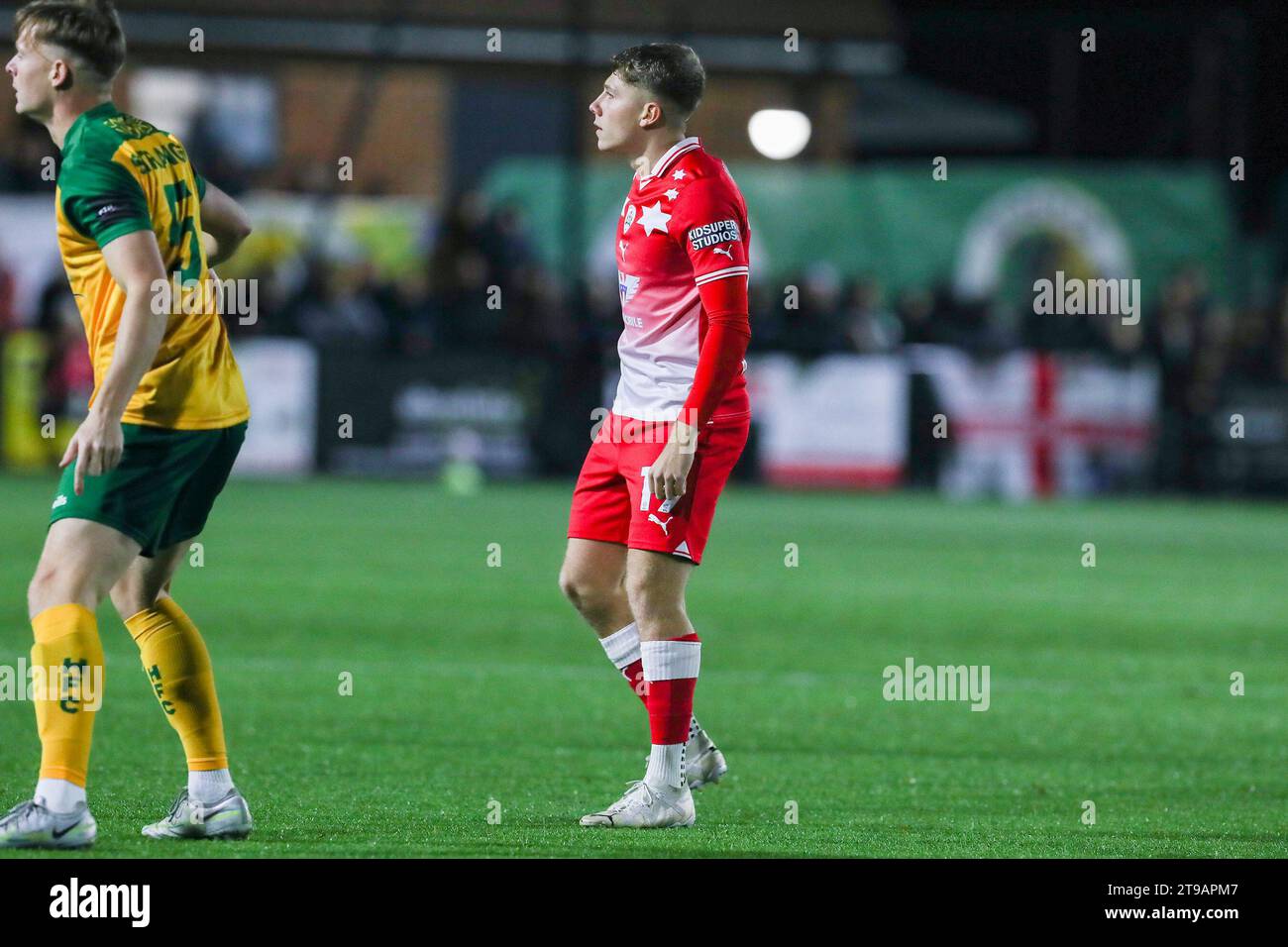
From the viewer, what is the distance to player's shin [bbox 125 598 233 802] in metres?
5.43

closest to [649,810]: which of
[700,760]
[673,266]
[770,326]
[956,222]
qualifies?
[700,760]

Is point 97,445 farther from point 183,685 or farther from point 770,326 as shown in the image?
point 770,326

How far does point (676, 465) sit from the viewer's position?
5684mm

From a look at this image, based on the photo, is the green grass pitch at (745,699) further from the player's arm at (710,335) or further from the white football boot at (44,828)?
the player's arm at (710,335)

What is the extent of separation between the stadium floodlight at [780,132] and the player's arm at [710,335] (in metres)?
24.5

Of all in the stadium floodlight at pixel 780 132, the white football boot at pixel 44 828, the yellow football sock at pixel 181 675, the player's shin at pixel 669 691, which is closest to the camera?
the white football boot at pixel 44 828

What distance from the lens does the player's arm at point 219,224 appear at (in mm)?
5598

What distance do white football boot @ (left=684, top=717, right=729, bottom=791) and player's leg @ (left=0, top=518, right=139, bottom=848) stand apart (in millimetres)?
1992

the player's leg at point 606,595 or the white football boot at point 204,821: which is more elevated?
the player's leg at point 606,595

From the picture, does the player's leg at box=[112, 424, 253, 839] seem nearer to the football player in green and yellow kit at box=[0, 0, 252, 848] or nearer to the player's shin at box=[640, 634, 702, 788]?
the football player in green and yellow kit at box=[0, 0, 252, 848]

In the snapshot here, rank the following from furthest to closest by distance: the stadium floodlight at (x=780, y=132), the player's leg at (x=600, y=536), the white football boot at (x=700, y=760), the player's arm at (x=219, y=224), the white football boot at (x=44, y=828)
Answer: the stadium floodlight at (x=780, y=132) < the white football boot at (x=700, y=760) < the player's leg at (x=600, y=536) < the player's arm at (x=219, y=224) < the white football boot at (x=44, y=828)

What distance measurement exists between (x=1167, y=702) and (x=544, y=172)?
16.8 meters

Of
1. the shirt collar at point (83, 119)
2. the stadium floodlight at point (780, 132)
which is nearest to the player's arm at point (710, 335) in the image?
the shirt collar at point (83, 119)

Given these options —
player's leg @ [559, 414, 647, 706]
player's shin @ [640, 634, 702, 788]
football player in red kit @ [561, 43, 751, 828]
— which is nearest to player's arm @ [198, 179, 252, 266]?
football player in red kit @ [561, 43, 751, 828]
